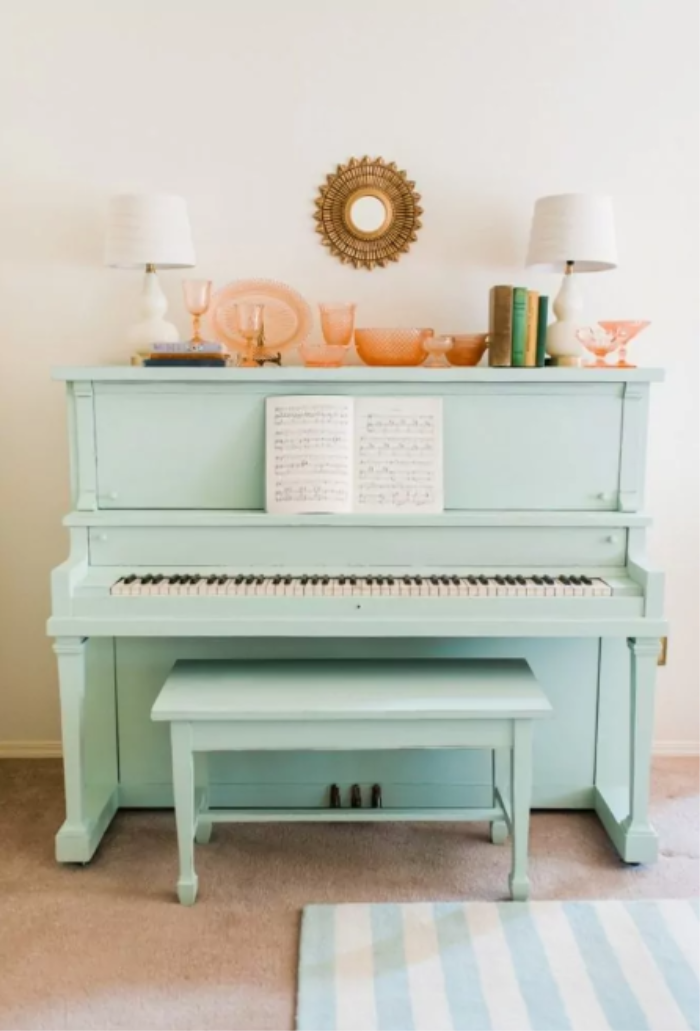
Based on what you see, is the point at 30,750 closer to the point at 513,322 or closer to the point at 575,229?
the point at 513,322

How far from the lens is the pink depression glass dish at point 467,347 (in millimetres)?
2584

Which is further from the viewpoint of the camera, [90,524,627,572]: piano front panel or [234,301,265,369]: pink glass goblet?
[234,301,265,369]: pink glass goblet

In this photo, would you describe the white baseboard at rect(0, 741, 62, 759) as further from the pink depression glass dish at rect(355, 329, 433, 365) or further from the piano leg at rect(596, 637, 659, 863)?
the piano leg at rect(596, 637, 659, 863)

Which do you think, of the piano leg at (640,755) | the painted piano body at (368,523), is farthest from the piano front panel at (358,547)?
the piano leg at (640,755)

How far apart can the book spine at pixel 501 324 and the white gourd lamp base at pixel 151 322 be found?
0.91 metres

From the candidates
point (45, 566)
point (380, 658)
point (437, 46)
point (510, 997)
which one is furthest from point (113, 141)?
point (510, 997)

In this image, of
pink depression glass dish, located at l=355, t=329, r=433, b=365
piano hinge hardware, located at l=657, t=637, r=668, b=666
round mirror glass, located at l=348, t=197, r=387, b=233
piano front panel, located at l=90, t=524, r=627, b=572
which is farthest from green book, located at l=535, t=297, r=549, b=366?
piano hinge hardware, located at l=657, t=637, r=668, b=666

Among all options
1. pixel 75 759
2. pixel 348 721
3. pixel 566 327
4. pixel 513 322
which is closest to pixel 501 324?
pixel 513 322

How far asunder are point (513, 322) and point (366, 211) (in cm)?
66

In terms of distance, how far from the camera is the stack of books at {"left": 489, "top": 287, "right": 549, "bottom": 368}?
2.49 meters

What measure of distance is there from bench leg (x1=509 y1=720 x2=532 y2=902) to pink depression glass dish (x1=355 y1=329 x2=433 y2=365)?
1.04 meters

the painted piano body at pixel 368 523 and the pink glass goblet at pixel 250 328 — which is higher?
the pink glass goblet at pixel 250 328

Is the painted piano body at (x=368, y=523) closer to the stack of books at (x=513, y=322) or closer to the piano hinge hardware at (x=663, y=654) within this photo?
the stack of books at (x=513, y=322)

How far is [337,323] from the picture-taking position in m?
2.60
